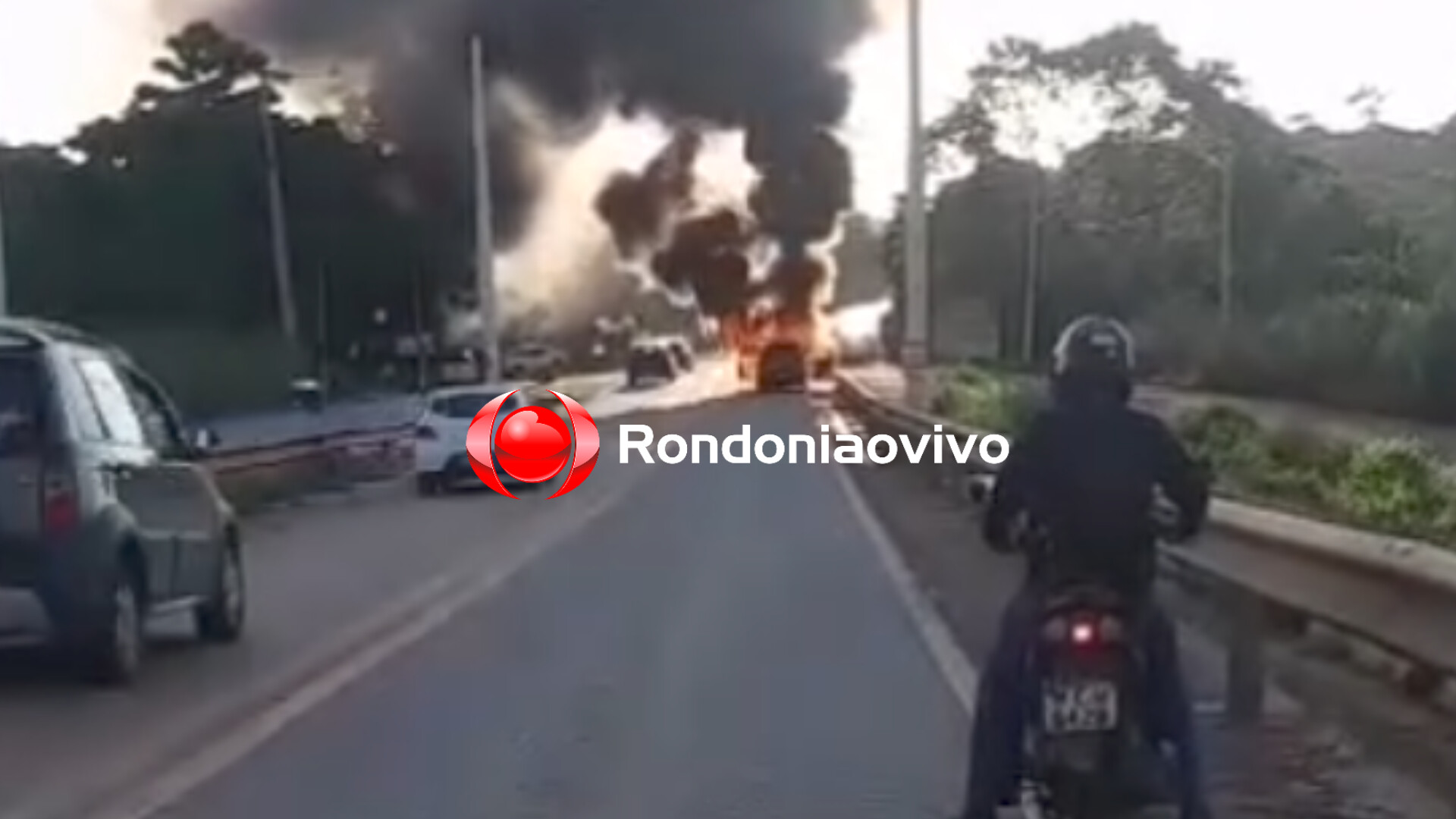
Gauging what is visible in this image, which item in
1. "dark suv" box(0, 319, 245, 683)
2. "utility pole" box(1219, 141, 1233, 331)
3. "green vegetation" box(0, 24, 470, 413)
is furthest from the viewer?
"utility pole" box(1219, 141, 1233, 331)

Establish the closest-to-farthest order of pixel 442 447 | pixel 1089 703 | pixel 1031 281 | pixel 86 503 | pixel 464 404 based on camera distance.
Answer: pixel 1089 703 < pixel 86 503 < pixel 442 447 < pixel 464 404 < pixel 1031 281

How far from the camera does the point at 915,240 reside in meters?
42.5

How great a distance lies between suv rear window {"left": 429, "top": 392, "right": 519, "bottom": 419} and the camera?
3694 cm

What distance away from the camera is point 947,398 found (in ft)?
140

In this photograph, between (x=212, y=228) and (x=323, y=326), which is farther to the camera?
(x=323, y=326)

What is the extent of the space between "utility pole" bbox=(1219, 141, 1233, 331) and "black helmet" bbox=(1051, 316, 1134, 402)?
54.0 metres

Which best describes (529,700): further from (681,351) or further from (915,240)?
(681,351)

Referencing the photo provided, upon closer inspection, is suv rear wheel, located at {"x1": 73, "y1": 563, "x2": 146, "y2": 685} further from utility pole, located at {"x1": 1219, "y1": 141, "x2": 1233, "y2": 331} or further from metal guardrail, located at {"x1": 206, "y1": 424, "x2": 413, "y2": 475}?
utility pole, located at {"x1": 1219, "y1": 141, "x2": 1233, "y2": 331}

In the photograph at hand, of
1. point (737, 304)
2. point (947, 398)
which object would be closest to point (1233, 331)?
point (737, 304)

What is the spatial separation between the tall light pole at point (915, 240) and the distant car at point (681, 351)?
45.7 m

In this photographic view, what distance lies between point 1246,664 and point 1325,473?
1031 cm

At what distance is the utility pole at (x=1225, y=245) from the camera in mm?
66812

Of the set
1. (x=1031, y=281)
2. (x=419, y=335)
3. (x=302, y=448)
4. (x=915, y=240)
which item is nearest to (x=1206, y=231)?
A: (x=1031, y=281)

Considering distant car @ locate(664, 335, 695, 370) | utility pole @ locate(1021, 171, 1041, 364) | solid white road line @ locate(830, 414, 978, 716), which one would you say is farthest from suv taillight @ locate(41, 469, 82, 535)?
distant car @ locate(664, 335, 695, 370)
